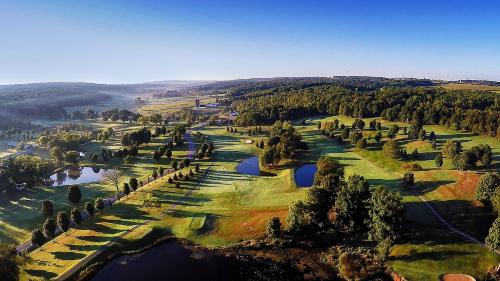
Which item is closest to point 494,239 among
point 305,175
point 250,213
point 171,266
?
point 250,213

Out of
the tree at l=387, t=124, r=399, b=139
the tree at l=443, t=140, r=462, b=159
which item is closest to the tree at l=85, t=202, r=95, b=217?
the tree at l=443, t=140, r=462, b=159

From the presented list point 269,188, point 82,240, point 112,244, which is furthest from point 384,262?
point 82,240

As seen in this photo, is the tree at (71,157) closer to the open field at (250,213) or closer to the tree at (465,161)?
the open field at (250,213)

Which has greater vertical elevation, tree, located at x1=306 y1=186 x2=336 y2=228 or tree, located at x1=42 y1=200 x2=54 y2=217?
tree, located at x1=306 y1=186 x2=336 y2=228

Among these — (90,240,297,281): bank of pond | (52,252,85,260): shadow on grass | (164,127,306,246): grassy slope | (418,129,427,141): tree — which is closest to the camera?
(90,240,297,281): bank of pond

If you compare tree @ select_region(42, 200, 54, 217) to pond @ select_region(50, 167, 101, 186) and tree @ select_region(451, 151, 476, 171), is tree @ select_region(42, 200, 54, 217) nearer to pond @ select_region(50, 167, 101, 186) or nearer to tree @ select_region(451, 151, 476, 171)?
pond @ select_region(50, 167, 101, 186)

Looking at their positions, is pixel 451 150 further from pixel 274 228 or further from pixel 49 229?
pixel 49 229
